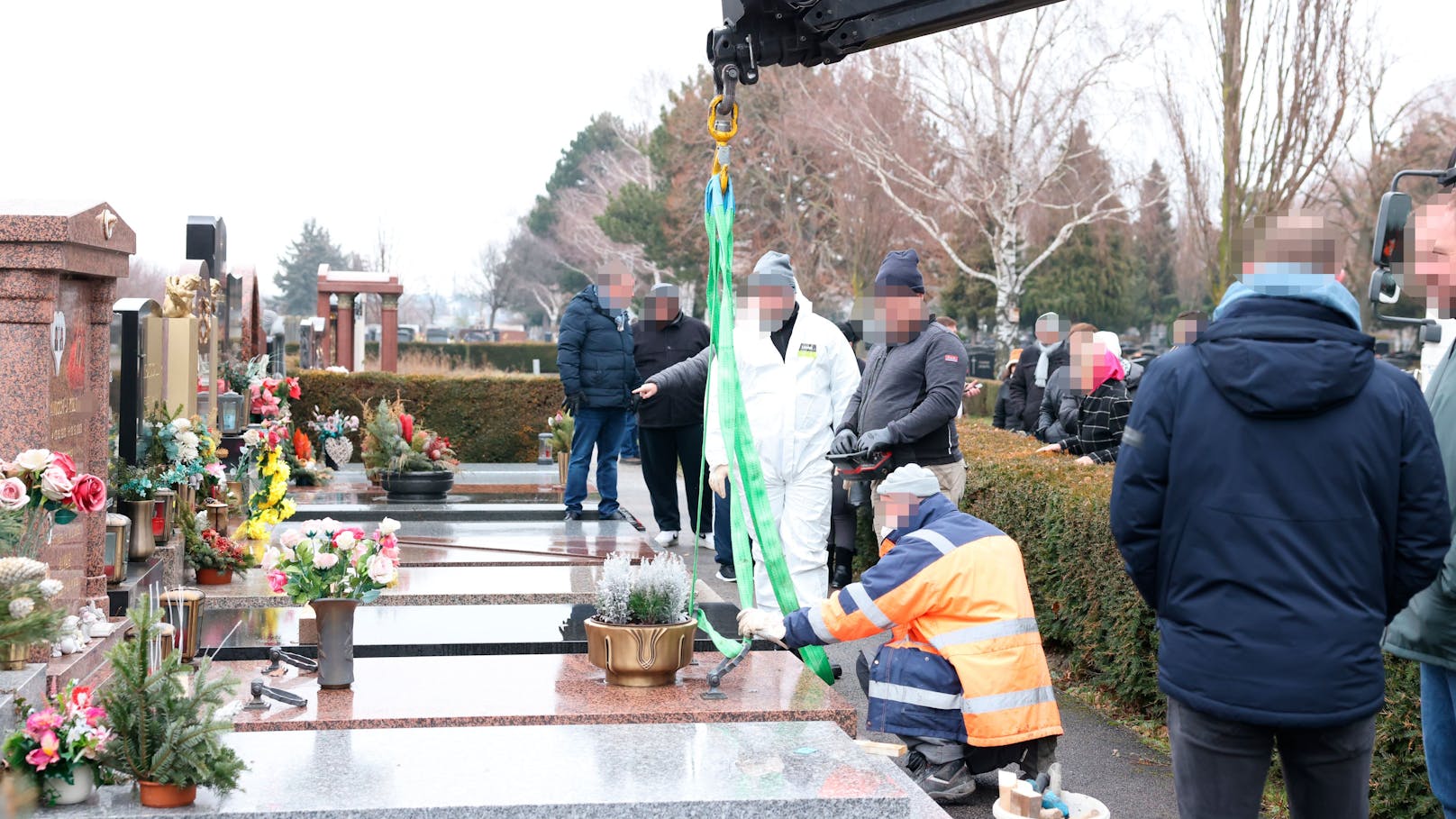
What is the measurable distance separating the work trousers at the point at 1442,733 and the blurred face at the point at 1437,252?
2.77ft

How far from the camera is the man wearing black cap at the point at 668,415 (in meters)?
9.45

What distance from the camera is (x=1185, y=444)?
2984mm

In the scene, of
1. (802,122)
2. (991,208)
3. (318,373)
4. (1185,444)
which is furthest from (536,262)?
(1185,444)

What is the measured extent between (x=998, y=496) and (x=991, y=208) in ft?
75.2

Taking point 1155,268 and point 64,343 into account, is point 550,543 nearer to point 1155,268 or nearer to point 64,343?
point 64,343

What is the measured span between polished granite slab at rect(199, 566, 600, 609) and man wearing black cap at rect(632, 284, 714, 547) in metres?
1.75

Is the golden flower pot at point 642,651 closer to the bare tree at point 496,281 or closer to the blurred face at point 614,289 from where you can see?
the blurred face at point 614,289

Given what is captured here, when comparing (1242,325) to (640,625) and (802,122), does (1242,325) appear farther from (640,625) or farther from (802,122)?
(802,122)

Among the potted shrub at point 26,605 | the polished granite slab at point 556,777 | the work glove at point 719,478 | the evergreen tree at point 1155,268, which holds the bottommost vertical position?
the polished granite slab at point 556,777

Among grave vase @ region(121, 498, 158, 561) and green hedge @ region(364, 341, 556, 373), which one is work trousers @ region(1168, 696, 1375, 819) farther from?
green hedge @ region(364, 341, 556, 373)

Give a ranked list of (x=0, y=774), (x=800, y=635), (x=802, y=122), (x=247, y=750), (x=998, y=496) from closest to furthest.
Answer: (x=0, y=774) → (x=247, y=750) → (x=800, y=635) → (x=998, y=496) → (x=802, y=122)

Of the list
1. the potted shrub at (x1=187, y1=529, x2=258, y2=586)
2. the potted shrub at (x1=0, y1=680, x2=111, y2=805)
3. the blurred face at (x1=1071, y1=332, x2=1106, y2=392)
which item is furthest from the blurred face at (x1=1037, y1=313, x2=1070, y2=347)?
the potted shrub at (x1=0, y1=680, x2=111, y2=805)

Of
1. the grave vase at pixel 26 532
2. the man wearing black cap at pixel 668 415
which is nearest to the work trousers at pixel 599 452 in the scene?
the man wearing black cap at pixel 668 415

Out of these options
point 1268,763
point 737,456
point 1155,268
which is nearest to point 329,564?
point 737,456
